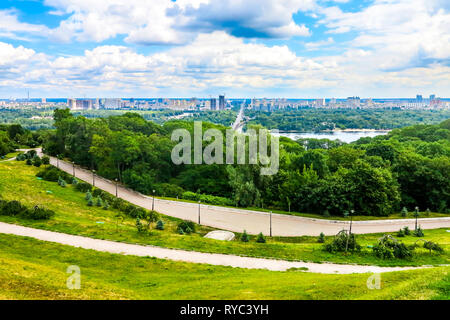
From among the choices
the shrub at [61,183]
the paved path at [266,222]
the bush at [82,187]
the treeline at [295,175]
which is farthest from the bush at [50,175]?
the paved path at [266,222]

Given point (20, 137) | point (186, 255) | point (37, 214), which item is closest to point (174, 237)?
Result: point (186, 255)

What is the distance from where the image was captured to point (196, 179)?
48.8m

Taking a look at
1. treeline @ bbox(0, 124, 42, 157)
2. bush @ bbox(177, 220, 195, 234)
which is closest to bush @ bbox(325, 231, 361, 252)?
bush @ bbox(177, 220, 195, 234)

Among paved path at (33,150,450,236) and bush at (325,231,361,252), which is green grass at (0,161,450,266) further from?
paved path at (33,150,450,236)

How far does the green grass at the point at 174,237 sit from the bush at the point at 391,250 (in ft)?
1.39

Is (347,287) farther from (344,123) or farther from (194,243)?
(344,123)

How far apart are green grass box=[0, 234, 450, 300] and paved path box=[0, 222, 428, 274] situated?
116 centimetres

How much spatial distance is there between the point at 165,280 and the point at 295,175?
27.1m

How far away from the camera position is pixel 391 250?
70.2 ft

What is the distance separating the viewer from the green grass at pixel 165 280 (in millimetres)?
11727

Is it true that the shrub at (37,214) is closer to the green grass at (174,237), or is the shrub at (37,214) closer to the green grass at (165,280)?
the green grass at (174,237)

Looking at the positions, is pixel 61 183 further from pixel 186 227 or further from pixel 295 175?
pixel 295 175

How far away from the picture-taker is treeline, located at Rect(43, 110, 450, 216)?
122ft

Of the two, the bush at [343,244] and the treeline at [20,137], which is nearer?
the bush at [343,244]
